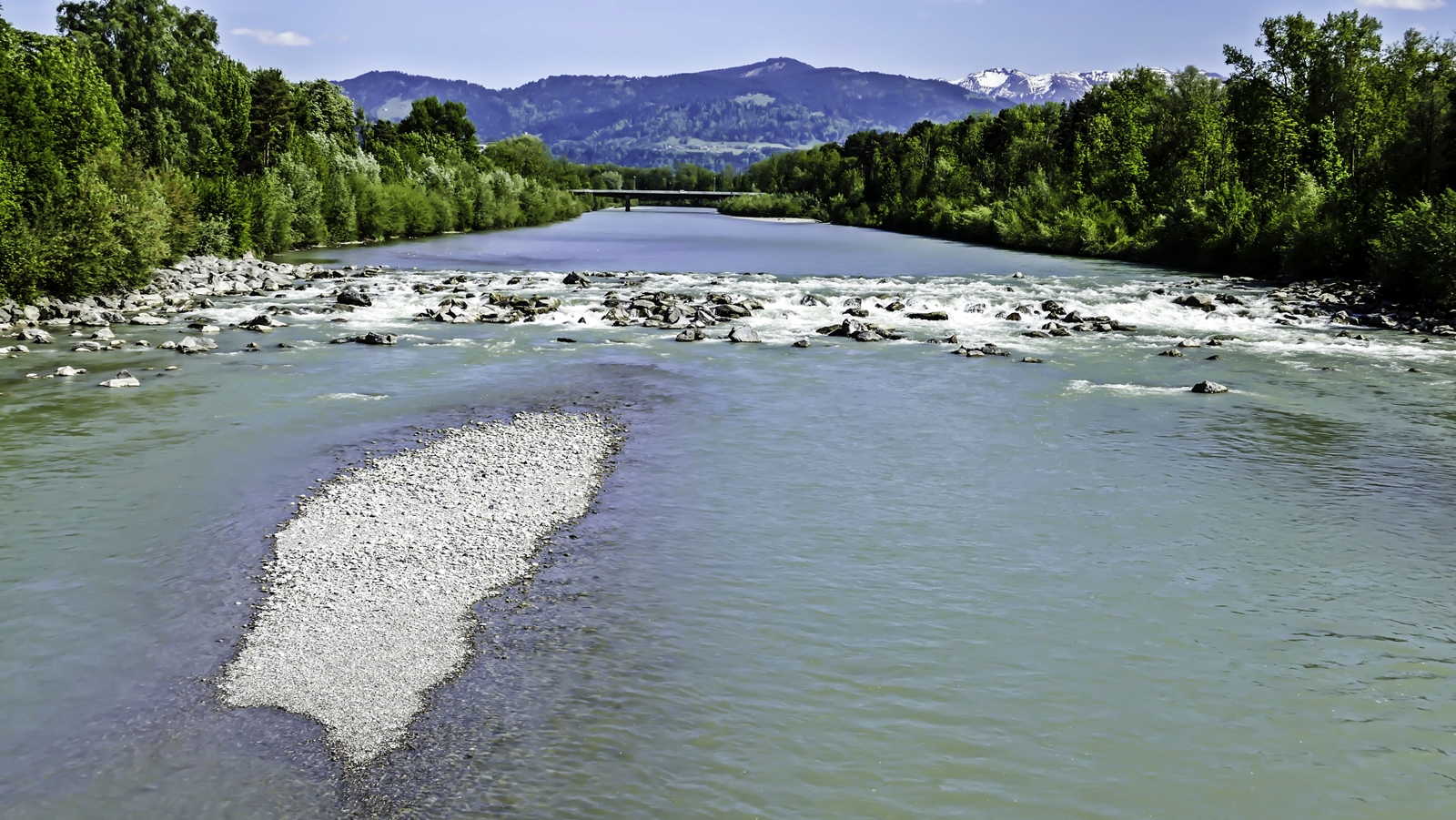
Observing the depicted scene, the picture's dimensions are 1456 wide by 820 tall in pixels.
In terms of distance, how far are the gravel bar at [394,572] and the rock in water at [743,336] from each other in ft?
49.0

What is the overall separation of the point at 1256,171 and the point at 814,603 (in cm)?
7534

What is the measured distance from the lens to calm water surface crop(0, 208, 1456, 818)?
360 inches

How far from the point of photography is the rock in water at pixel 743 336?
114ft

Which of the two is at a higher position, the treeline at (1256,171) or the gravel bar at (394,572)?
the treeline at (1256,171)

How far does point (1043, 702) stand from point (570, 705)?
190 inches

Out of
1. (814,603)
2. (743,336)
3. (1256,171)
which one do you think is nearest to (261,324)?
(743,336)

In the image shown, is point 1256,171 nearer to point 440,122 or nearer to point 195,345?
point 195,345

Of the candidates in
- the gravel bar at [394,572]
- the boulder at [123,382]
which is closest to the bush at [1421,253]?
the gravel bar at [394,572]

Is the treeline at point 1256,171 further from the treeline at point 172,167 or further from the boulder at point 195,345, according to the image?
the treeline at point 172,167

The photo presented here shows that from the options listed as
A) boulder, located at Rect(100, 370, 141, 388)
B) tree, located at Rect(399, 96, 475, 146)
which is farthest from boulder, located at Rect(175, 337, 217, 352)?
tree, located at Rect(399, 96, 475, 146)

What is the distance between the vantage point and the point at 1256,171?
75438 millimetres

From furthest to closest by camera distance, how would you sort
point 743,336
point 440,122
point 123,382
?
1. point 440,122
2. point 743,336
3. point 123,382

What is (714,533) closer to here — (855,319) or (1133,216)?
(855,319)

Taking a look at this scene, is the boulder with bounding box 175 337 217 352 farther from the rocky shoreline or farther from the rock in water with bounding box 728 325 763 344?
the rock in water with bounding box 728 325 763 344
